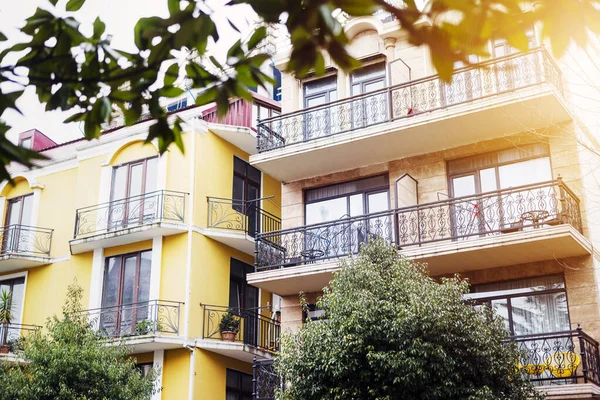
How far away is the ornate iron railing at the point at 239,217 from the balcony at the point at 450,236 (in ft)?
11.6

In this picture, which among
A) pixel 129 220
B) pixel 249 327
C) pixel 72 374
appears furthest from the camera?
pixel 129 220

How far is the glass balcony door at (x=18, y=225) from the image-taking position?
25.6 meters

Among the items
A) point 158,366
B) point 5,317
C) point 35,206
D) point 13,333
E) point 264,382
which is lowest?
point 264,382

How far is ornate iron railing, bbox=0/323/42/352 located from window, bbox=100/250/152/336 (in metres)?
2.66

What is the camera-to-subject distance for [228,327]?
72.1ft

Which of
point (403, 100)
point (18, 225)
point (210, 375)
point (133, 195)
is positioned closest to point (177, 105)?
point (133, 195)

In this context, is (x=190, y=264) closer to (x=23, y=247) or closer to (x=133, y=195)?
(x=133, y=195)

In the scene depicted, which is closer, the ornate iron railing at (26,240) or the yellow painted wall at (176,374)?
the yellow painted wall at (176,374)

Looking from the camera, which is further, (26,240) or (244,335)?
(26,240)

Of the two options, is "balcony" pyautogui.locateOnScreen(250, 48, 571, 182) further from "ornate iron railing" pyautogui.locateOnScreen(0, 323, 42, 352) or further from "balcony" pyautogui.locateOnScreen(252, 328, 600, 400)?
"ornate iron railing" pyautogui.locateOnScreen(0, 323, 42, 352)

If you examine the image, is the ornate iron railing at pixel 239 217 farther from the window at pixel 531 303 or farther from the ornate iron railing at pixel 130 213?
the window at pixel 531 303

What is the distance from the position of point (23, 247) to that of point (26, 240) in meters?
0.29

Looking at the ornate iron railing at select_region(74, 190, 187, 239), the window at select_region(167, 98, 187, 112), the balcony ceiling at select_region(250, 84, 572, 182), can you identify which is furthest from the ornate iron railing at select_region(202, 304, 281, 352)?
the window at select_region(167, 98, 187, 112)

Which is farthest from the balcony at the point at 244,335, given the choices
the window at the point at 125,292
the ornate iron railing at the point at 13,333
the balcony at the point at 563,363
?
the balcony at the point at 563,363
